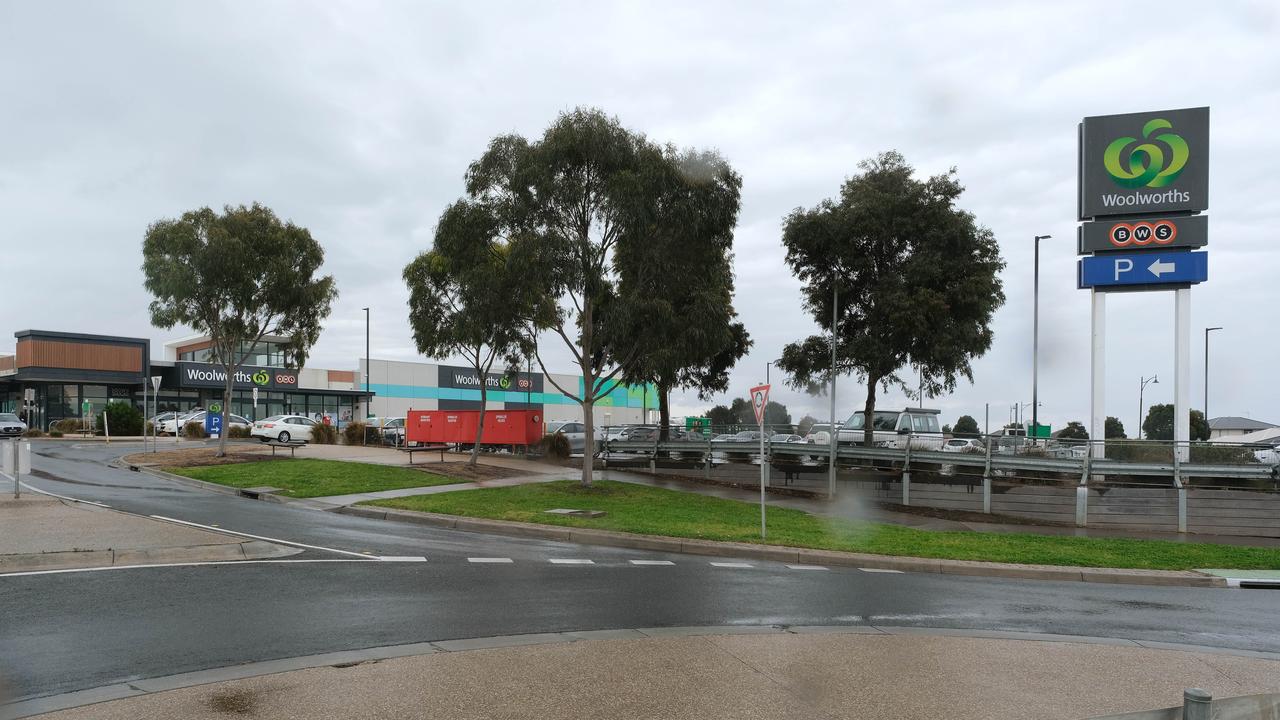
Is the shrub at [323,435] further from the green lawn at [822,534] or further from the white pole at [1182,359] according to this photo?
the white pole at [1182,359]

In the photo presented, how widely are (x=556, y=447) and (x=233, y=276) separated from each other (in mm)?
13281

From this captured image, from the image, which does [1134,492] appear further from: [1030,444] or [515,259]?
[515,259]

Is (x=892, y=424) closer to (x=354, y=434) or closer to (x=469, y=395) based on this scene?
(x=354, y=434)

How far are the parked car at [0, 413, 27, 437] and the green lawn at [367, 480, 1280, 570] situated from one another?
34427 mm

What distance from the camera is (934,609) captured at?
9.87m

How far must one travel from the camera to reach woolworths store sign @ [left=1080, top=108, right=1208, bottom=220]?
2761cm

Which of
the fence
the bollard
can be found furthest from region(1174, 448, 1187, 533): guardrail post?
the bollard

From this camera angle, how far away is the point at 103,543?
11.4 m

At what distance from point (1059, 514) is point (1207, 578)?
9132mm

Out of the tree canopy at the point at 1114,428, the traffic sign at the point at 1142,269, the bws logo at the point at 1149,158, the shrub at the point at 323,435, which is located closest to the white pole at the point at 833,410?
the traffic sign at the point at 1142,269

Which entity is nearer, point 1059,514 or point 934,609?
point 934,609

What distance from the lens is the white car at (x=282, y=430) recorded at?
4025 centimetres

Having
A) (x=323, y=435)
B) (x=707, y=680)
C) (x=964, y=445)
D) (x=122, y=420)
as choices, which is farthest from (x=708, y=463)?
(x=122, y=420)

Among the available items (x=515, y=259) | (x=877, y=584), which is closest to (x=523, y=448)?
(x=515, y=259)
